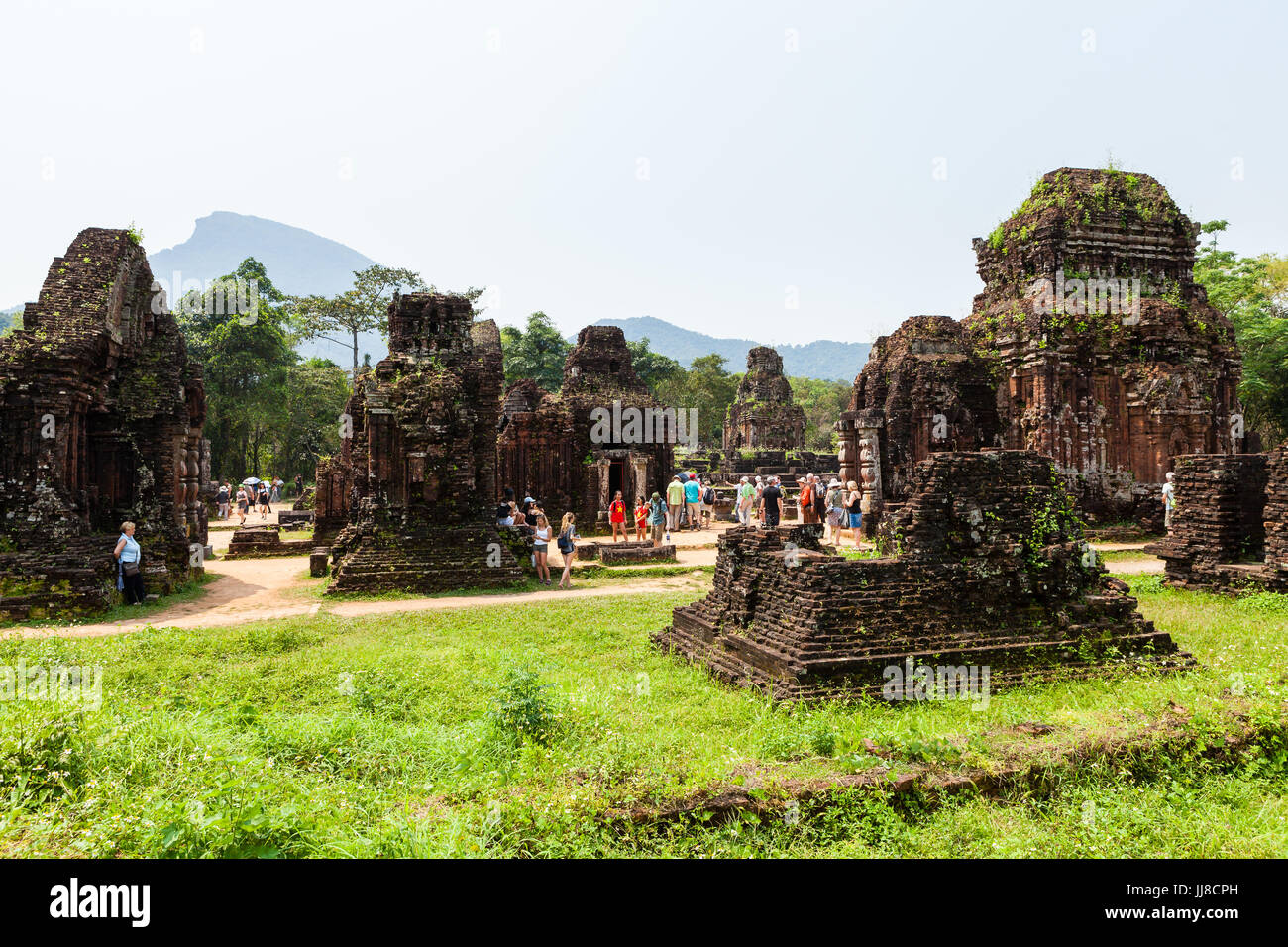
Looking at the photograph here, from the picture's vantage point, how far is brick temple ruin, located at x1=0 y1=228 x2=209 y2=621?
1166 cm

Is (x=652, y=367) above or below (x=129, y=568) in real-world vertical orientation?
above

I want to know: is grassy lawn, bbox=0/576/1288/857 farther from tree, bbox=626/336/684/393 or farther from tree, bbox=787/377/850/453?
tree, bbox=787/377/850/453

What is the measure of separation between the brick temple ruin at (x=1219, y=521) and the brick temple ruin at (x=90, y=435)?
17.4 m

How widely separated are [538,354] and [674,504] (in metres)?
32.7

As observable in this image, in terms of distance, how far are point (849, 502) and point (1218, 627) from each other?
1020cm

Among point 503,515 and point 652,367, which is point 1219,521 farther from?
point 652,367

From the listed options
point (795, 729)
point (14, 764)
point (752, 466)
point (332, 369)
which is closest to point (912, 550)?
point (795, 729)

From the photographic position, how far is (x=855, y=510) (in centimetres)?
1877

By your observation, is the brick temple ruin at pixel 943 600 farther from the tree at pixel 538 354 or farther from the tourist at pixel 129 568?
the tree at pixel 538 354

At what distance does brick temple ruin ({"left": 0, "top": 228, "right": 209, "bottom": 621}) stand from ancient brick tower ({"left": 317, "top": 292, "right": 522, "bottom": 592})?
11.4 ft

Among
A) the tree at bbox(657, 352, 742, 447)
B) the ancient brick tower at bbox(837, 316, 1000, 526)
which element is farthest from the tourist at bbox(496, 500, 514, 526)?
the tree at bbox(657, 352, 742, 447)

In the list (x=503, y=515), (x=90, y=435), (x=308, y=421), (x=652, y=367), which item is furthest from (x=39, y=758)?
(x=652, y=367)

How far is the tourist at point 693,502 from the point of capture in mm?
23859

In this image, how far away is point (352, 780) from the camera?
4477 mm
